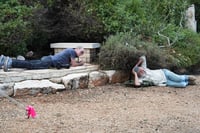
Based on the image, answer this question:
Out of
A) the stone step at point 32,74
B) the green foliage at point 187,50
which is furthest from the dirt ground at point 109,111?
the green foliage at point 187,50

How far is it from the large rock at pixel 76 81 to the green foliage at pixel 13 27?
125 cm

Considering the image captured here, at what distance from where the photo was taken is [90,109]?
6.32 metres

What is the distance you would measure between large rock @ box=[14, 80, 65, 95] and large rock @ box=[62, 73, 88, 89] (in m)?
0.13

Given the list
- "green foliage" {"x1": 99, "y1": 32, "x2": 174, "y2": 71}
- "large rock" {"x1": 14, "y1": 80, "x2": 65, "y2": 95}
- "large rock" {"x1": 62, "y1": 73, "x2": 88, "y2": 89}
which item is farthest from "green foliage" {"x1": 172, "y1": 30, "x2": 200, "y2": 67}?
"large rock" {"x1": 14, "y1": 80, "x2": 65, "y2": 95}

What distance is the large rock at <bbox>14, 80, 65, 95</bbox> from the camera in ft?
23.0

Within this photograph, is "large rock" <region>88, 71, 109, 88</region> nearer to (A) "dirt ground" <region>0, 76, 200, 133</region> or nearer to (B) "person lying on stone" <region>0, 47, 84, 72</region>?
(A) "dirt ground" <region>0, 76, 200, 133</region>

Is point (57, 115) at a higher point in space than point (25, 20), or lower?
lower

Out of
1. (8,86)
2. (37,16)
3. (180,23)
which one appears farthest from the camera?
(180,23)

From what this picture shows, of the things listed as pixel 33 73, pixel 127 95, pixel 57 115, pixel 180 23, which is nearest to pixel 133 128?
pixel 57 115

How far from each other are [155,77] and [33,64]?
2209 mm

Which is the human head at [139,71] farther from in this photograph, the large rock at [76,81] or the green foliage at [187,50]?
the green foliage at [187,50]

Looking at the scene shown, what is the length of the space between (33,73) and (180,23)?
498cm

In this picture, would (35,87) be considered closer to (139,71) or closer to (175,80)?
(139,71)

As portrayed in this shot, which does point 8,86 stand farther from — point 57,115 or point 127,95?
point 127,95
